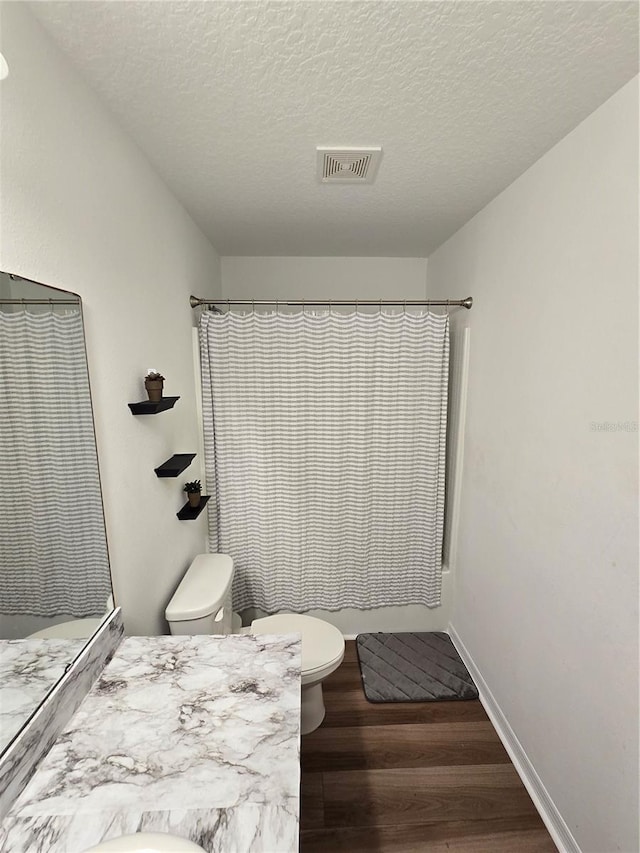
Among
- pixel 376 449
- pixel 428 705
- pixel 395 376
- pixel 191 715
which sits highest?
pixel 395 376

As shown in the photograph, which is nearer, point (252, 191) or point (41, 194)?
point (41, 194)

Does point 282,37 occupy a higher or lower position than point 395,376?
higher

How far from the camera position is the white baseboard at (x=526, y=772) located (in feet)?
4.52

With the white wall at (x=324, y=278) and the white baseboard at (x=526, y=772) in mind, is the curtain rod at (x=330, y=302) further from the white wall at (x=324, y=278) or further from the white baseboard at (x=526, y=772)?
the white baseboard at (x=526, y=772)

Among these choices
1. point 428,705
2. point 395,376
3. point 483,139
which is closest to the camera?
point 483,139

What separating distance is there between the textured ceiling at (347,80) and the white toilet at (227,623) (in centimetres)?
166

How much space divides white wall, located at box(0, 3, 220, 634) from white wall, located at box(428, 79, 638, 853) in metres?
1.42

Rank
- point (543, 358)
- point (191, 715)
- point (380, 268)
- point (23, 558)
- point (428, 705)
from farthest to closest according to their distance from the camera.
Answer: point (380, 268) < point (428, 705) < point (543, 358) < point (191, 715) < point (23, 558)

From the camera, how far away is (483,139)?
1.37 meters

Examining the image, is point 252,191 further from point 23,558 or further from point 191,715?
point 191,715

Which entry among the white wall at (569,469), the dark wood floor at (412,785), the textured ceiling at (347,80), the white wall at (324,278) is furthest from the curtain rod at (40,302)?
the white wall at (324,278)

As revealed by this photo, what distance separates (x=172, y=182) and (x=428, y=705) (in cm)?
259

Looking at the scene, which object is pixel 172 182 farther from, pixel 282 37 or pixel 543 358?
pixel 543 358

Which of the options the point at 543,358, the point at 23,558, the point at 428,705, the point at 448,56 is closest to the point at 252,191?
the point at 448,56
